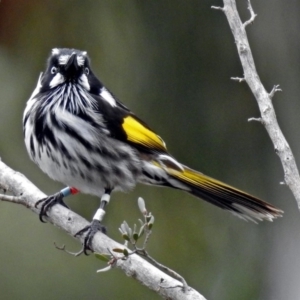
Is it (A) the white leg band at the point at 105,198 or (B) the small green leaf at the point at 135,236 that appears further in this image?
(A) the white leg band at the point at 105,198

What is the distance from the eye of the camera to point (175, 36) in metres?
6.61

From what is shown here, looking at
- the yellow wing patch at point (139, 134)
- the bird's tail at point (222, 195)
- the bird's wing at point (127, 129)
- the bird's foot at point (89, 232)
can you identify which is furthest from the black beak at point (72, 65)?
the bird's foot at point (89, 232)

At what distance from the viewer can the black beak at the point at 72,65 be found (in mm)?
4347

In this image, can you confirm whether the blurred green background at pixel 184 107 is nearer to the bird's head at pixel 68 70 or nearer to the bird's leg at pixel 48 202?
the bird's head at pixel 68 70

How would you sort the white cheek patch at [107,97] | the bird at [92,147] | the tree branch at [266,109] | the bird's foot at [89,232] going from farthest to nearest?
the white cheek patch at [107,97]
the bird at [92,147]
the bird's foot at [89,232]
the tree branch at [266,109]

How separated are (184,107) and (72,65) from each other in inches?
95.3

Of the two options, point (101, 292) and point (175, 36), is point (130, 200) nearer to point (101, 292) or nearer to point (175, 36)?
point (101, 292)

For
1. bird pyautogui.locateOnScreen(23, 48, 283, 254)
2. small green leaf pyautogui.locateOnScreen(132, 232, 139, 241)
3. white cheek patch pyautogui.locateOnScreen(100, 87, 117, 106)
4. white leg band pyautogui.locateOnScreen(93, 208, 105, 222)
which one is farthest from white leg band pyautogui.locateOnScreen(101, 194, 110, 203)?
small green leaf pyautogui.locateOnScreen(132, 232, 139, 241)

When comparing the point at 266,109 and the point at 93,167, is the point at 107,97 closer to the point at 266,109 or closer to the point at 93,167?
the point at 93,167

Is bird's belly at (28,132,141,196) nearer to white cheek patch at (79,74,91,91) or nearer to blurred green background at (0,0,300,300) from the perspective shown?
white cheek patch at (79,74,91,91)

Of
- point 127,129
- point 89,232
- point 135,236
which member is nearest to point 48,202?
point 89,232

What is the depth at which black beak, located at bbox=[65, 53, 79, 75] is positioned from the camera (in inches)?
171

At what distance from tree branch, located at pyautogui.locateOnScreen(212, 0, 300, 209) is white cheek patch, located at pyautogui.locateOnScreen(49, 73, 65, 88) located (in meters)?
1.47

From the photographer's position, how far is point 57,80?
14.8ft
